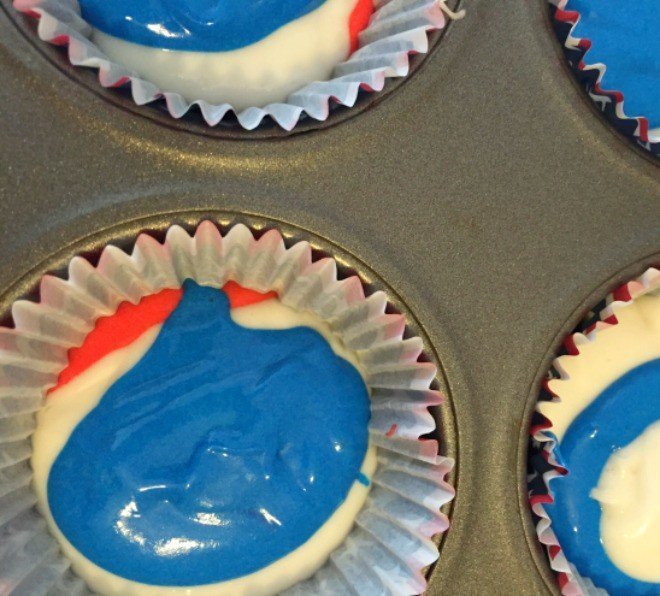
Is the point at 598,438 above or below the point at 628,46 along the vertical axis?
below

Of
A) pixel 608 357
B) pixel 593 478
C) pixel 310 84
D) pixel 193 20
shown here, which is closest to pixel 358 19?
pixel 310 84

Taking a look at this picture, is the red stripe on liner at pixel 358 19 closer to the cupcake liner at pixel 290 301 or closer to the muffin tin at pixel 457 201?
the muffin tin at pixel 457 201

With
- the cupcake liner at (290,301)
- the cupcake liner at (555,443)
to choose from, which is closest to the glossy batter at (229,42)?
the cupcake liner at (290,301)

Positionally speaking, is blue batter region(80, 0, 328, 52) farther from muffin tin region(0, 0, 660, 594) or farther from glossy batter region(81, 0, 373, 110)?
muffin tin region(0, 0, 660, 594)

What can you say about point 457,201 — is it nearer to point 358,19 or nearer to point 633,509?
point 358,19

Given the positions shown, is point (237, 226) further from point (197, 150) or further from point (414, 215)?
point (414, 215)

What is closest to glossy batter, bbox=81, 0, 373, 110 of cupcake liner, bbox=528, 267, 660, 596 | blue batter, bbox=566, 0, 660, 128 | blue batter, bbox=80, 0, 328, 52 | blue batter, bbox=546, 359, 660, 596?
blue batter, bbox=80, 0, 328, 52
